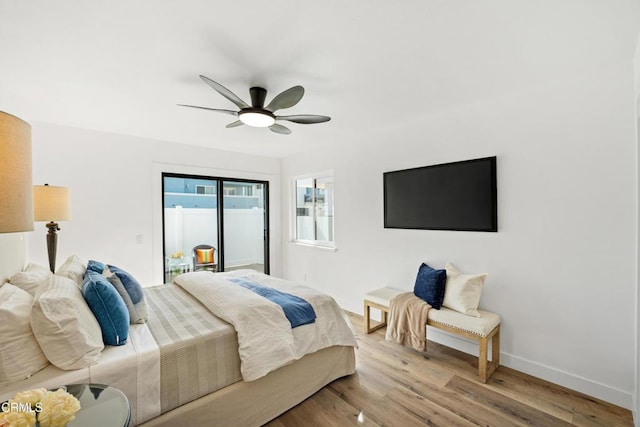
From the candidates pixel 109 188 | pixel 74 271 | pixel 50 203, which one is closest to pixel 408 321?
pixel 74 271

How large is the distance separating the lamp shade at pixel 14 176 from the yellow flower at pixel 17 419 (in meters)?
0.57

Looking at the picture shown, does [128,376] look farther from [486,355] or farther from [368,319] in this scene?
[486,355]

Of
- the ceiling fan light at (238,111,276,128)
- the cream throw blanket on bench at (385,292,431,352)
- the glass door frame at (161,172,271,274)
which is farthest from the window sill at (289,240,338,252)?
the ceiling fan light at (238,111,276,128)

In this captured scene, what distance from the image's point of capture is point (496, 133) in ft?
8.78

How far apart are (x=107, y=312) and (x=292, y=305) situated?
3.90ft

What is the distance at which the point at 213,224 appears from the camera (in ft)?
15.3

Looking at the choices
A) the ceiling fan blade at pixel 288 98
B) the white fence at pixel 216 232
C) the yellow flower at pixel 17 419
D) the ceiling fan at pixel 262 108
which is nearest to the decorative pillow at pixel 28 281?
the yellow flower at pixel 17 419

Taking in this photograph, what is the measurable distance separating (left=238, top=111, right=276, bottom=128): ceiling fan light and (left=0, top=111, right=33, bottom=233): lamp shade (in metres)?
1.56

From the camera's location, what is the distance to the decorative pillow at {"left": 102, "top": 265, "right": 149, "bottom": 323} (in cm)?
200

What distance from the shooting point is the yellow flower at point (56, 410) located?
36.1 inches

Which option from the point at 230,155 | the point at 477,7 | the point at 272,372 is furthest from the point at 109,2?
the point at 230,155

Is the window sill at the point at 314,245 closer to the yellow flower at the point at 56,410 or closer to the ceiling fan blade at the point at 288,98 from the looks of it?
the ceiling fan blade at the point at 288,98

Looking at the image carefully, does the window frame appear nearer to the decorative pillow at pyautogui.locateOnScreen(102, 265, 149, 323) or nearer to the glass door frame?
the glass door frame

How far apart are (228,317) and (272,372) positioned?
0.49m
